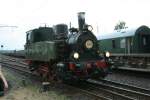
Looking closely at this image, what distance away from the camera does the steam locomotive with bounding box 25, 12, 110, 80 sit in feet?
49.9

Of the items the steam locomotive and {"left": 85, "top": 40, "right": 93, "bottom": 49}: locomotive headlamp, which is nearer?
the steam locomotive

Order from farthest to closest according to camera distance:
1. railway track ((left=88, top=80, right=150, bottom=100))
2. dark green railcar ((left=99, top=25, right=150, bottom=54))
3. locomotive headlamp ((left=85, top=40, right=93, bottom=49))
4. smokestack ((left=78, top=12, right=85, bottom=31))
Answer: dark green railcar ((left=99, top=25, right=150, bottom=54)), smokestack ((left=78, top=12, right=85, bottom=31)), locomotive headlamp ((left=85, top=40, right=93, bottom=49)), railway track ((left=88, top=80, right=150, bottom=100))

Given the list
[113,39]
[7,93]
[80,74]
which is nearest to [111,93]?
[80,74]

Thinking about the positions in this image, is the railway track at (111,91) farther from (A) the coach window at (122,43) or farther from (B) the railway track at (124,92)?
(A) the coach window at (122,43)

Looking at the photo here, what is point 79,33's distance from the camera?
1584 cm

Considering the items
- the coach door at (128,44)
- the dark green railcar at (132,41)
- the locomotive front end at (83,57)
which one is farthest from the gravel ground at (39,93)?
the coach door at (128,44)

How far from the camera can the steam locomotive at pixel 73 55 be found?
15.2 m

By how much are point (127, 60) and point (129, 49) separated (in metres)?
1.19

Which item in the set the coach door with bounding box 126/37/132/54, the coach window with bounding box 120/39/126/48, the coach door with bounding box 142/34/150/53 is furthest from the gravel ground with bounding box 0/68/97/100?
the coach window with bounding box 120/39/126/48

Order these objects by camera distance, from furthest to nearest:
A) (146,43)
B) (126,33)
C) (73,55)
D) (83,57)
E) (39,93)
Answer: (126,33) → (146,43) → (83,57) → (73,55) → (39,93)

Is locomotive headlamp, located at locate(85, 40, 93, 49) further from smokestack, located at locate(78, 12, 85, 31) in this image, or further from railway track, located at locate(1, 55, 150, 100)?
railway track, located at locate(1, 55, 150, 100)

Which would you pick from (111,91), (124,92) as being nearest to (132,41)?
(111,91)

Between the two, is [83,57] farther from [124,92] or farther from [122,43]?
[122,43]

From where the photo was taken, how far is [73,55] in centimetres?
1541
